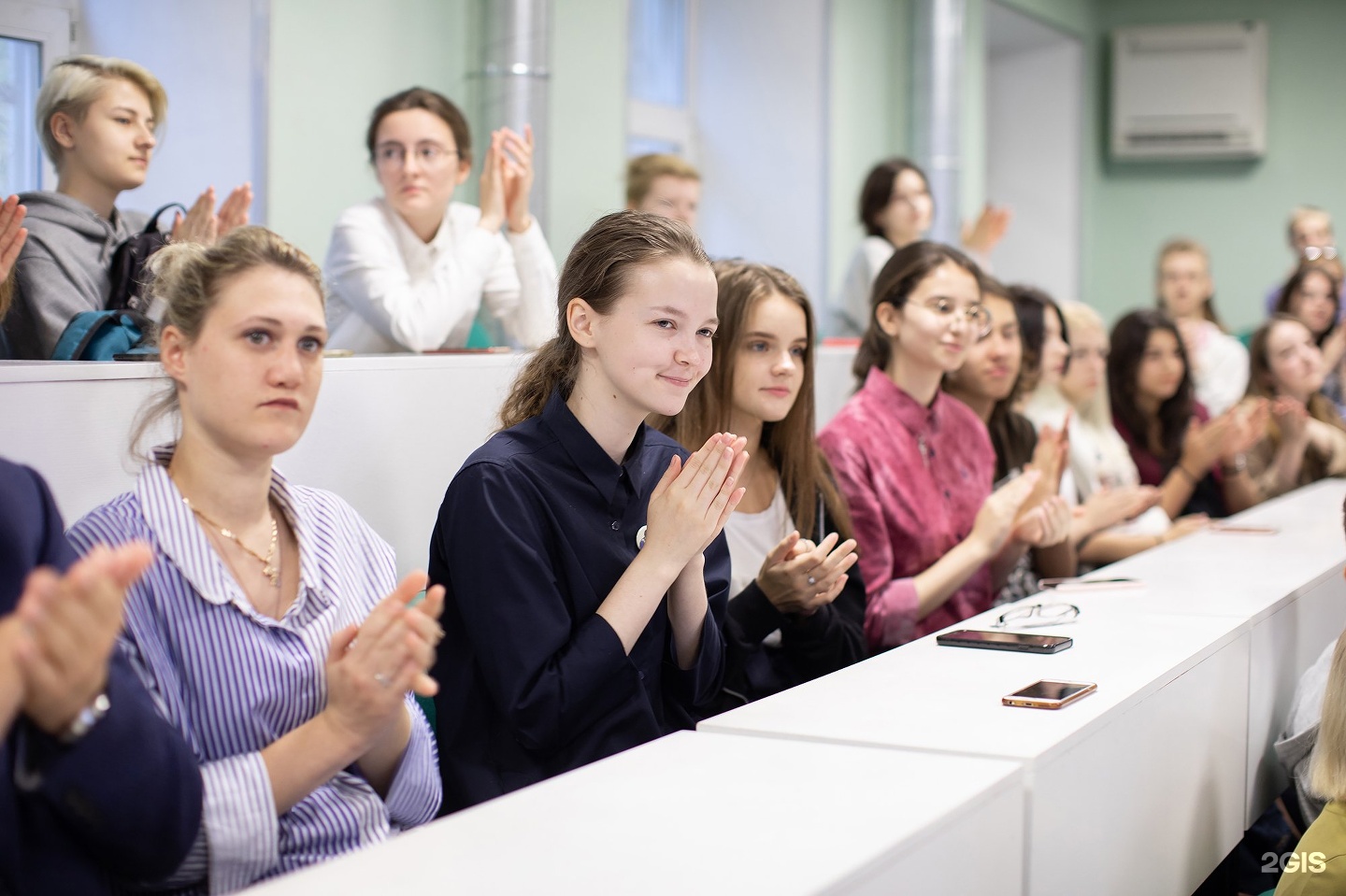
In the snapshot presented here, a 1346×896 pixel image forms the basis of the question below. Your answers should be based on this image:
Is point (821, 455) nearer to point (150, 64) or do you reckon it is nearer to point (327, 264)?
point (327, 264)

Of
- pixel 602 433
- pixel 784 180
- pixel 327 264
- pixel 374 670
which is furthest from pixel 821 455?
pixel 784 180

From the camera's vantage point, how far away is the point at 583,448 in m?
1.94

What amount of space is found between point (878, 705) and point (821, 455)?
101cm

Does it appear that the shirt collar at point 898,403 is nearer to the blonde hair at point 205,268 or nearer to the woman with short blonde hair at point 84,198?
the woman with short blonde hair at point 84,198

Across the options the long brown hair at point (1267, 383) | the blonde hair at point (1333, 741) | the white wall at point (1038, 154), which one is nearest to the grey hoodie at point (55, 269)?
the blonde hair at point (1333, 741)

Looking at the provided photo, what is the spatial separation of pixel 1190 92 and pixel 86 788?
8.60 m

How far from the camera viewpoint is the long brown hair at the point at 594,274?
1985mm

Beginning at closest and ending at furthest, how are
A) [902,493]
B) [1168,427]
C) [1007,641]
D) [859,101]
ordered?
[1007,641]
[902,493]
[1168,427]
[859,101]

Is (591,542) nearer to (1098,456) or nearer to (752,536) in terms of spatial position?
(752,536)

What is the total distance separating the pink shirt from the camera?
274cm

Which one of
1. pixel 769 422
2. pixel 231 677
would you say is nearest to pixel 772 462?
pixel 769 422

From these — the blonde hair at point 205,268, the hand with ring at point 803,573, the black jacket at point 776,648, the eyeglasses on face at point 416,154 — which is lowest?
the black jacket at point 776,648

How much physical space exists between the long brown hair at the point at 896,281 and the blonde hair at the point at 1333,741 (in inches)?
52.5

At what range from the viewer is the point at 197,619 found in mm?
1498
